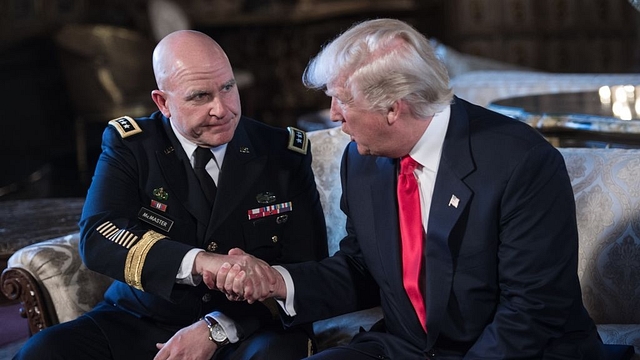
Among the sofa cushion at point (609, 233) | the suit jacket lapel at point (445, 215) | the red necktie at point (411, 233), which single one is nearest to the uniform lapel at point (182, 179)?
the red necktie at point (411, 233)

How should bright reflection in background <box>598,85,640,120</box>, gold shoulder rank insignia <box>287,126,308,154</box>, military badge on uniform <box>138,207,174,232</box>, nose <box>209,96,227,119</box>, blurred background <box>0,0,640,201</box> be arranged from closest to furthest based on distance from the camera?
nose <box>209,96,227,119</box> < military badge on uniform <box>138,207,174,232</box> < gold shoulder rank insignia <box>287,126,308,154</box> < bright reflection in background <box>598,85,640,120</box> < blurred background <box>0,0,640,201</box>

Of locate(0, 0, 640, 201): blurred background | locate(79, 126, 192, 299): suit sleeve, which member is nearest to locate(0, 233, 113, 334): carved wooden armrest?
locate(79, 126, 192, 299): suit sleeve

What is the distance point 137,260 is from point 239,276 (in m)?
0.29

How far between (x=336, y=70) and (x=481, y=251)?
0.49 m

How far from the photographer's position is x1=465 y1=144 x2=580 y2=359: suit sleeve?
203 cm

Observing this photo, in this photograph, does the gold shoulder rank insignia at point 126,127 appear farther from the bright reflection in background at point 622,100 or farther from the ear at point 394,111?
the bright reflection in background at point 622,100

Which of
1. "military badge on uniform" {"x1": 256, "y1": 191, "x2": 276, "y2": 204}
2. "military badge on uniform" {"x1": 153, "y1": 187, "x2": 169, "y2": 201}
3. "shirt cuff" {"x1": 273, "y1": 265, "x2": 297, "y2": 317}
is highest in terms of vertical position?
"military badge on uniform" {"x1": 153, "y1": 187, "x2": 169, "y2": 201}

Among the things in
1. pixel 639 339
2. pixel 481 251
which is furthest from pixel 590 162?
pixel 481 251

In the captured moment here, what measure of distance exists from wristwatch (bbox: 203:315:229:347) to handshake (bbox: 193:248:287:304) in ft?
0.55

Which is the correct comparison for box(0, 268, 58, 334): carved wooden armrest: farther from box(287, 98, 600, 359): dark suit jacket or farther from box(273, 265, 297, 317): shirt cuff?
box(287, 98, 600, 359): dark suit jacket

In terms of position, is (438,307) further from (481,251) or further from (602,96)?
(602,96)

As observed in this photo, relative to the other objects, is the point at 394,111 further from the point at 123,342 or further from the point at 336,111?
the point at 123,342

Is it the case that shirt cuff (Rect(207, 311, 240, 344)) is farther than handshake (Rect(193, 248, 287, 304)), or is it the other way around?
shirt cuff (Rect(207, 311, 240, 344))

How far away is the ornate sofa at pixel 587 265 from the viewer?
254 centimetres
